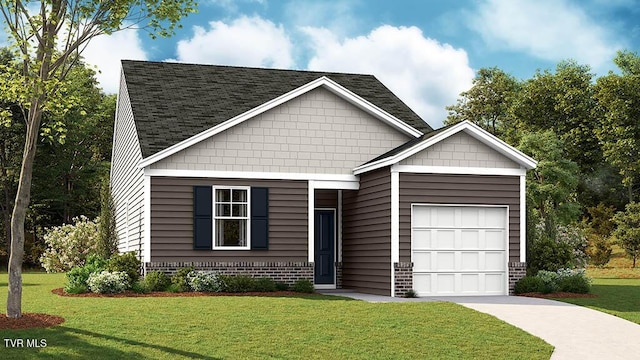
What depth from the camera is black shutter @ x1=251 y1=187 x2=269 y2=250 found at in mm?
21875

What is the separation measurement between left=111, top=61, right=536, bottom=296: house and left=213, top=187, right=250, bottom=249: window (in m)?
0.03

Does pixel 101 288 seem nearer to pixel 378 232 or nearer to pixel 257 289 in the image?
pixel 257 289

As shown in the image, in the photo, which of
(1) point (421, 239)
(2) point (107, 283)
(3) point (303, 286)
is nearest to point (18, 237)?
(2) point (107, 283)

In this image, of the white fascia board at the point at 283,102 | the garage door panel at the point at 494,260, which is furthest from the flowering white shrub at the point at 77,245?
the garage door panel at the point at 494,260

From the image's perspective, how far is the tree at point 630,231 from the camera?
4322cm

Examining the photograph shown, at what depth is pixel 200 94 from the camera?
25.6m

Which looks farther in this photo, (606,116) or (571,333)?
(606,116)

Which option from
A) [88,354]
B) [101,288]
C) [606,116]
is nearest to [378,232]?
[101,288]

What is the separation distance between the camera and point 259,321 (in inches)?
573

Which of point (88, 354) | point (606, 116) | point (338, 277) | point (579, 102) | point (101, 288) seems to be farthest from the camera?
point (579, 102)

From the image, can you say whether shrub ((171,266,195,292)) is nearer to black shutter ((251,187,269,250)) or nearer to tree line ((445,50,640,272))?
black shutter ((251,187,269,250))

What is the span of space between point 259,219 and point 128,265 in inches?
142

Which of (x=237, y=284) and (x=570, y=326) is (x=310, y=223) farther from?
(x=570, y=326)

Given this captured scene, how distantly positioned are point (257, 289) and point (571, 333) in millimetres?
8627
